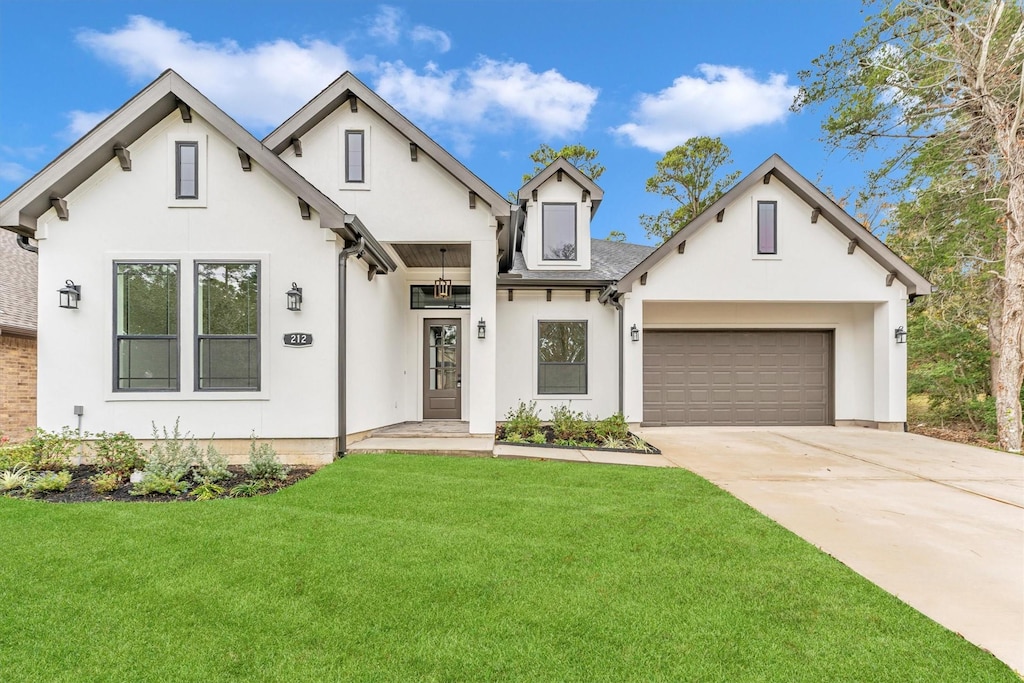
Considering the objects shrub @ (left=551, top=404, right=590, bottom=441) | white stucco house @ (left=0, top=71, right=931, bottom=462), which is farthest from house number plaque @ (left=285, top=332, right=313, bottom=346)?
shrub @ (left=551, top=404, right=590, bottom=441)

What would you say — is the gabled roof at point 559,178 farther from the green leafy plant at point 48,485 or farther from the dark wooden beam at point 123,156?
the green leafy plant at point 48,485

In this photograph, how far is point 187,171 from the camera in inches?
277

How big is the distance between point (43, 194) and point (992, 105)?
16.6 m

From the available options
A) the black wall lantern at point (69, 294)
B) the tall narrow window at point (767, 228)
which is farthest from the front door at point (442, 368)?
the tall narrow window at point (767, 228)

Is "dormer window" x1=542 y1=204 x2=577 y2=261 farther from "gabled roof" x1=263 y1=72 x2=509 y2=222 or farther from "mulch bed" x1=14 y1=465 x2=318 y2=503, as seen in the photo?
"mulch bed" x1=14 y1=465 x2=318 y2=503

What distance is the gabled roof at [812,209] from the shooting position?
10.3 metres

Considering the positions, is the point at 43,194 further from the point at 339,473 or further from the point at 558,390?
the point at 558,390

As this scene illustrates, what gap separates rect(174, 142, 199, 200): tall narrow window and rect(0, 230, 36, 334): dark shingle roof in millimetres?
6165

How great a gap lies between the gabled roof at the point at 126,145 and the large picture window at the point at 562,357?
219 inches

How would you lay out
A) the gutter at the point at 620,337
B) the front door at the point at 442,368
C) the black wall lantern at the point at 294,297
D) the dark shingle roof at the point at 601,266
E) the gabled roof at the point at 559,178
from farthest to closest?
the gabled roof at the point at 559,178, the dark shingle roof at the point at 601,266, the front door at the point at 442,368, the gutter at the point at 620,337, the black wall lantern at the point at 294,297

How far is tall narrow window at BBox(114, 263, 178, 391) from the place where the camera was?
689 centimetres

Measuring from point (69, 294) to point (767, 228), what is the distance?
12614 millimetres

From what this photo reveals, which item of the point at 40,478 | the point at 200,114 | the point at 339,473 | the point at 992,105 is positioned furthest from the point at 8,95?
the point at 992,105

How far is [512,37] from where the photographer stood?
17.3 meters
